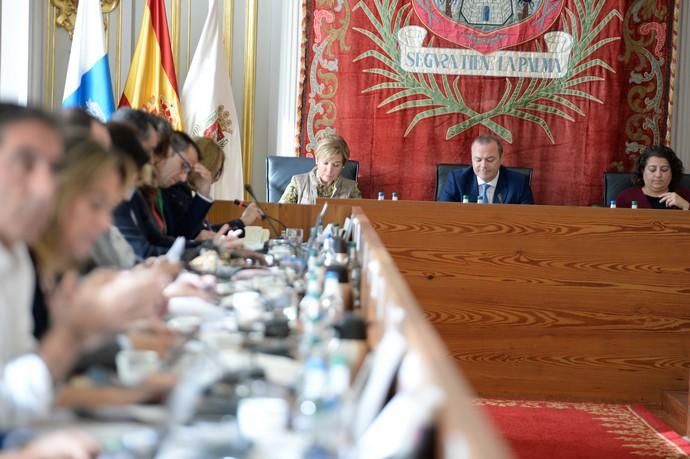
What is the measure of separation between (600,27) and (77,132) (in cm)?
475

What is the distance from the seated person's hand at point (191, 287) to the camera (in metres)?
2.22

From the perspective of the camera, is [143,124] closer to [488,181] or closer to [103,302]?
[103,302]

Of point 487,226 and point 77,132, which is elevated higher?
point 77,132

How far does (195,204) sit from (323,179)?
1048 mm

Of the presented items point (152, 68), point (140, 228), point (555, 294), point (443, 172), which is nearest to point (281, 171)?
point (443, 172)

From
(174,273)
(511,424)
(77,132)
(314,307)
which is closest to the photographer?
(77,132)

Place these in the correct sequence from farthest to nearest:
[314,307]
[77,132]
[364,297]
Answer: [364,297] < [314,307] < [77,132]

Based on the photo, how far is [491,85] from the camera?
19.5 feet

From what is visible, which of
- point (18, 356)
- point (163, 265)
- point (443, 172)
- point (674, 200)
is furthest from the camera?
point (443, 172)

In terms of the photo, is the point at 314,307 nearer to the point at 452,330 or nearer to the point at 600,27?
the point at 452,330

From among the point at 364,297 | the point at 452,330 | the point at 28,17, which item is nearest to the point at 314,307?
the point at 364,297

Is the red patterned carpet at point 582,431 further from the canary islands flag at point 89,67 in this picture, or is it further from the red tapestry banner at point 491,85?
the canary islands flag at point 89,67

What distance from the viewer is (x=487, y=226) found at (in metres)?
3.95

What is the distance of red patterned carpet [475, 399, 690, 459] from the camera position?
3.20 m
